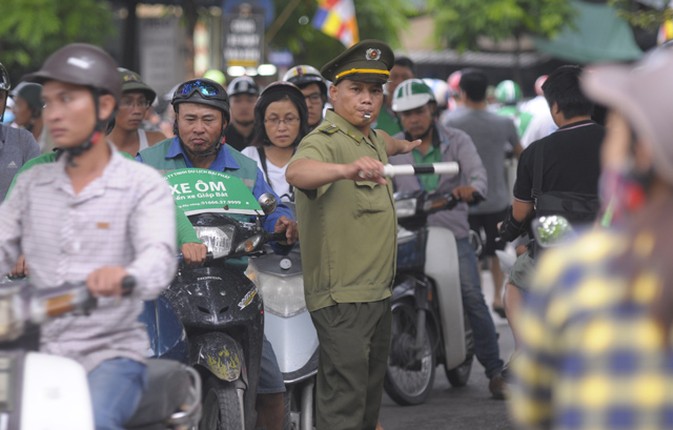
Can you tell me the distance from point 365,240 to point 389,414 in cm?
260

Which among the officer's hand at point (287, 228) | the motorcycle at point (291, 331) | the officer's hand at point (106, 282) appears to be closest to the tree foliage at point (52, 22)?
the motorcycle at point (291, 331)

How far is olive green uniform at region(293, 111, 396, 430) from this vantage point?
249 inches

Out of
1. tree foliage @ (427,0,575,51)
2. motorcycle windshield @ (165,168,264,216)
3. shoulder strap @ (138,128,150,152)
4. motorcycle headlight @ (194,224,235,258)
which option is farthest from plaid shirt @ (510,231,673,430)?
tree foliage @ (427,0,575,51)

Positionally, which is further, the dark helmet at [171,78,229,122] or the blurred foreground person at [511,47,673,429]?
the dark helmet at [171,78,229,122]

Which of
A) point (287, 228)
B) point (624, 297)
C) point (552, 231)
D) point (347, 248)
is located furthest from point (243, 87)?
point (624, 297)

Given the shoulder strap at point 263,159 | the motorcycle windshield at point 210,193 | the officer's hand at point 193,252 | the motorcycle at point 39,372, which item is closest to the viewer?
the motorcycle at point 39,372

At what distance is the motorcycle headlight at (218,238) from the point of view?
604cm

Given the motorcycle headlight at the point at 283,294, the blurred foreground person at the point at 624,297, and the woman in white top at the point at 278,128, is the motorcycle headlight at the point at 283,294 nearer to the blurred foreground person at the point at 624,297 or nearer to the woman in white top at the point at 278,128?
the woman in white top at the point at 278,128

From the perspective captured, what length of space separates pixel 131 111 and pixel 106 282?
181 inches

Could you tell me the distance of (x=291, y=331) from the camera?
7039mm

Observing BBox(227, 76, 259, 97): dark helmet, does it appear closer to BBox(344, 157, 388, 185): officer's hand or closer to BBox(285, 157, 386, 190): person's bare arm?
BBox(285, 157, 386, 190): person's bare arm

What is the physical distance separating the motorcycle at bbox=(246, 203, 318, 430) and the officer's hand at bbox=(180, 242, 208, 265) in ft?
4.87

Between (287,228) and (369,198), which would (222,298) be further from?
(369,198)

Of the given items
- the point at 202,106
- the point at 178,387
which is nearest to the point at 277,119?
the point at 202,106
